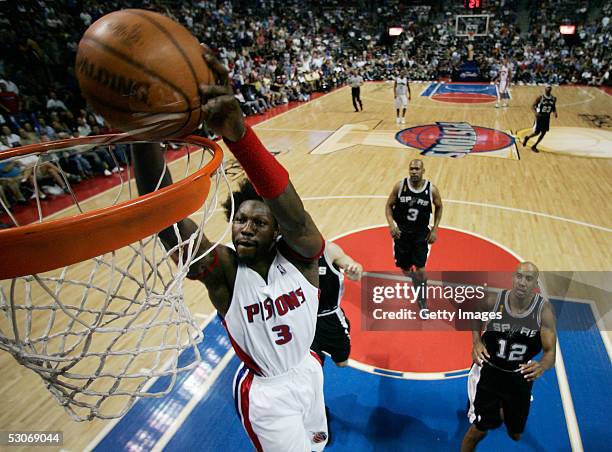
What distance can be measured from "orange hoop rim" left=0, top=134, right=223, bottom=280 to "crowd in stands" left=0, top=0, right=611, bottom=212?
902mm

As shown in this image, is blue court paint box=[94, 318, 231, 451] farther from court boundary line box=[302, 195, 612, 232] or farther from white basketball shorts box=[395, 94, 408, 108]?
white basketball shorts box=[395, 94, 408, 108]

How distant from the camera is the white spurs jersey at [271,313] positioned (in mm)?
1923

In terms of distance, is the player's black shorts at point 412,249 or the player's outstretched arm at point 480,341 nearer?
the player's outstretched arm at point 480,341

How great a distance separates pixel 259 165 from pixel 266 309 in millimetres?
836

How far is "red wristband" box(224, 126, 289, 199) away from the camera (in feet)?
4.12

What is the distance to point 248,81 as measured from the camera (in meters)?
16.1

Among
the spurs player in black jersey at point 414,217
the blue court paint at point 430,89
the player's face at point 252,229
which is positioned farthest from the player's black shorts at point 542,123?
the blue court paint at point 430,89

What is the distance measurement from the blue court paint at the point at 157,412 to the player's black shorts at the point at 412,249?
1946mm

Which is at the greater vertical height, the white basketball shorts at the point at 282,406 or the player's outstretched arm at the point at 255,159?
the player's outstretched arm at the point at 255,159

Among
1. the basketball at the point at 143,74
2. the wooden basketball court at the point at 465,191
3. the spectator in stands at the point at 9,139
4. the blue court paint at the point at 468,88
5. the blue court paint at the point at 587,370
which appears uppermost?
the basketball at the point at 143,74

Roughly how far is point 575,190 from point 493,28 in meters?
24.7

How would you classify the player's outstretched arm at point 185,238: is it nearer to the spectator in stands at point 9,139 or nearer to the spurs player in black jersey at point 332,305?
the spurs player in black jersey at point 332,305

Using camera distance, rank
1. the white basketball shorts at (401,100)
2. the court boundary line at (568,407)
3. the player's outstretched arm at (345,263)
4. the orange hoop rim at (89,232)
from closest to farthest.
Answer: the orange hoop rim at (89,232) < the player's outstretched arm at (345,263) < the court boundary line at (568,407) < the white basketball shorts at (401,100)

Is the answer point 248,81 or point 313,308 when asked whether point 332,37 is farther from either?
point 313,308
